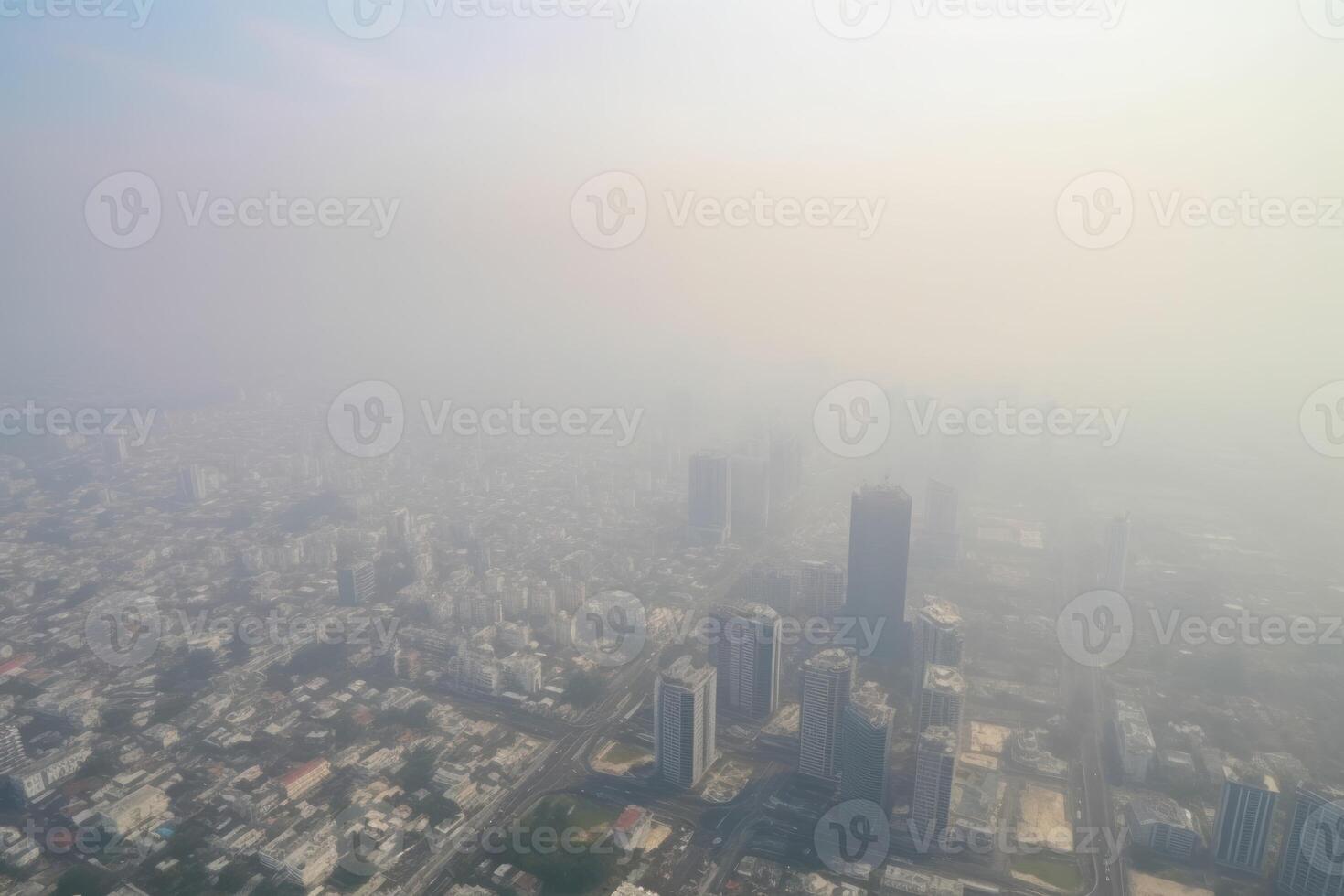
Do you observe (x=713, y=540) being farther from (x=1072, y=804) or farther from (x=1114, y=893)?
(x=1114, y=893)

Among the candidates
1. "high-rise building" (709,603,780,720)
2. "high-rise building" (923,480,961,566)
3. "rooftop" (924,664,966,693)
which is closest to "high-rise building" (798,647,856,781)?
"rooftop" (924,664,966,693)

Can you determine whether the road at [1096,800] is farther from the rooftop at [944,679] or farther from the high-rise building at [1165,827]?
the rooftop at [944,679]

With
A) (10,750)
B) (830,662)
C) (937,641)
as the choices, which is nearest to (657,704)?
(830,662)

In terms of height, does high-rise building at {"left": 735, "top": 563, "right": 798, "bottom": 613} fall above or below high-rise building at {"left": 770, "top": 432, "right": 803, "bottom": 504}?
below

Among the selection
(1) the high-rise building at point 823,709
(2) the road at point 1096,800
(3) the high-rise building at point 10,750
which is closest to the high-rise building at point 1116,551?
(2) the road at point 1096,800

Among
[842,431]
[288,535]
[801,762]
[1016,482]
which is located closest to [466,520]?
[288,535]

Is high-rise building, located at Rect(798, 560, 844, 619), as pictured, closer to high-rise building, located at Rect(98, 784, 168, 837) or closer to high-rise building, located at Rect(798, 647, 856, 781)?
high-rise building, located at Rect(798, 647, 856, 781)

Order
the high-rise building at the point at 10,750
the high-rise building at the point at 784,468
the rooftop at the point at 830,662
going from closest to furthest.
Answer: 1. the rooftop at the point at 830,662
2. the high-rise building at the point at 10,750
3. the high-rise building at the point at 784,468
